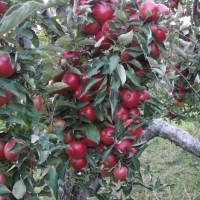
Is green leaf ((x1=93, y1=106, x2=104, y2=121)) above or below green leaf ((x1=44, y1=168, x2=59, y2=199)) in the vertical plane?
below

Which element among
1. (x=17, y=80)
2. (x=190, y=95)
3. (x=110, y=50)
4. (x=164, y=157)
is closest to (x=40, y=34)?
(x=110, y=50)

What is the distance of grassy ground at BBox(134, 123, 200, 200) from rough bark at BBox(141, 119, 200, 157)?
1.95ft

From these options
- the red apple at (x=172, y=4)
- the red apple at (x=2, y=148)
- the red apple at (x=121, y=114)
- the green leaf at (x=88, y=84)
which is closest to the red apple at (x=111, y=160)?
the red apple at (x=121, y=114)

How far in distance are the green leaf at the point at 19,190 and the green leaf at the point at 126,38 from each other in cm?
43

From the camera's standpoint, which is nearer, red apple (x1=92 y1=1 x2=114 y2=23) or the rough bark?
red apple (x1=92 y1=1 x2=114 y2=23)

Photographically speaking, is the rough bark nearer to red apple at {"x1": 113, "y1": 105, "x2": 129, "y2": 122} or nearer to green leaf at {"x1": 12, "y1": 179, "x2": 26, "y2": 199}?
red apple at {"x1": 113, "y1": 105, "x2": 129, "y2": 122}

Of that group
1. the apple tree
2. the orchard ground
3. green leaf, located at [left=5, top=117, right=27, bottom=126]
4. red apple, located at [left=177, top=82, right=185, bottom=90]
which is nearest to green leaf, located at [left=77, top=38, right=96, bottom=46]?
the apple tree

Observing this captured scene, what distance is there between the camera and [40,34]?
1.15 metres

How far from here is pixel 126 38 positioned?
742 mm

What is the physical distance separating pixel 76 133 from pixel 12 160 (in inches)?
10.3

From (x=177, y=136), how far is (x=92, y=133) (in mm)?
1006

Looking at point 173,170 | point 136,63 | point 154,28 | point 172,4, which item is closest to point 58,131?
point 136,63

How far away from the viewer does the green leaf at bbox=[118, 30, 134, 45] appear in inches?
28.7

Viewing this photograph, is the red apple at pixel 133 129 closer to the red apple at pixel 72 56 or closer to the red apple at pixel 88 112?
the red apple at pixel 88 112
